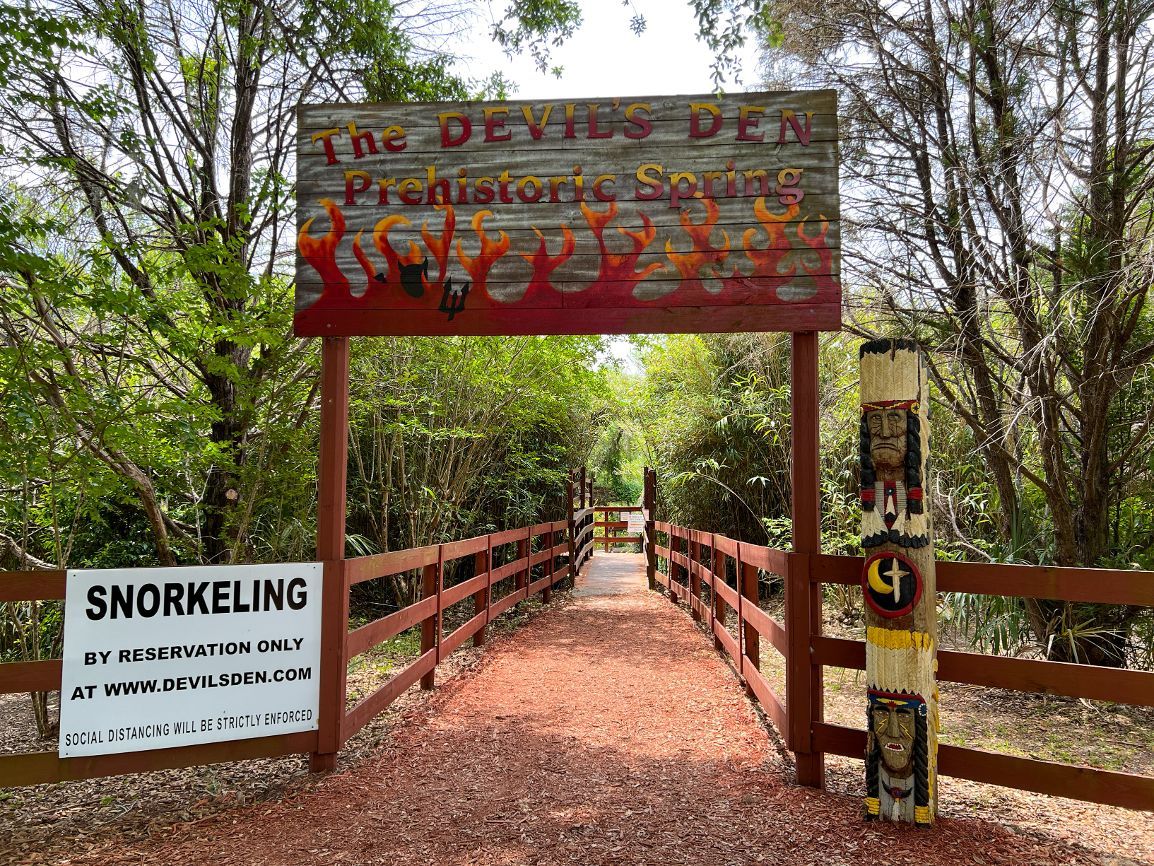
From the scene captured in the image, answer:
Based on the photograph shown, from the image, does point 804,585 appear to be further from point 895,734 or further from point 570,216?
point 570,216

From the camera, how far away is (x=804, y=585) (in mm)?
3672

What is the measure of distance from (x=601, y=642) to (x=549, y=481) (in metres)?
4.64

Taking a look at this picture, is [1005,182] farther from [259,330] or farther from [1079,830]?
[259,330]

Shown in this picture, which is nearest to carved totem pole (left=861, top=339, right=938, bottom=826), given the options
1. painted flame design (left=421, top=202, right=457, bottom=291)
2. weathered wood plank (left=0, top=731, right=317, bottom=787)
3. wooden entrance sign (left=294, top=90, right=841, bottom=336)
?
wooden entrance sign (left=294, top=90, right=841, bottom=336)

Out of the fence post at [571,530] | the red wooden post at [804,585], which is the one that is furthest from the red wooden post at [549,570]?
the red wooden post at [804,585]

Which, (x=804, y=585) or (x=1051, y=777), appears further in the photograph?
(x=804, y=585)

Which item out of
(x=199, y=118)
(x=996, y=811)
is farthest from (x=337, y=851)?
(x=199, y=118)

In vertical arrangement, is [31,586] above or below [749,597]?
above

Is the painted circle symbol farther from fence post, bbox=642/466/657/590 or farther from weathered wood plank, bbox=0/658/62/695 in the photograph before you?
fence post, bbox=642/466/657/590

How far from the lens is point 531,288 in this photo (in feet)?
13.0

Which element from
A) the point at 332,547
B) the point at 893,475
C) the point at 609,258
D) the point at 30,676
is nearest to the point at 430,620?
the point at 332,547

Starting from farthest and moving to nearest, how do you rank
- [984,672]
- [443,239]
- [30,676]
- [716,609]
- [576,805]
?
[716,609]
[443,239]
[576,805]
[984,672]
[30,676]

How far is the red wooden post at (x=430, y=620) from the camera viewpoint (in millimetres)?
Result: 5465

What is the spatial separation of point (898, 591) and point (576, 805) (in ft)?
5.78
